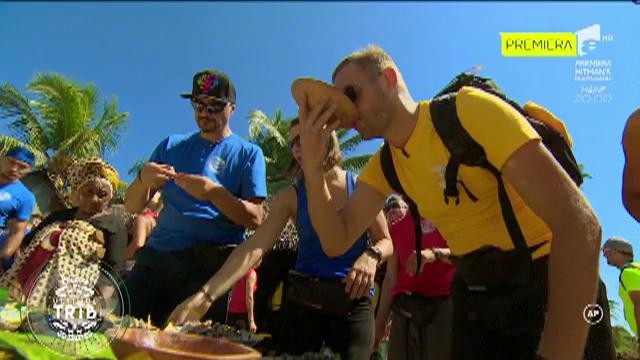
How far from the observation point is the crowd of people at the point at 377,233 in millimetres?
1450

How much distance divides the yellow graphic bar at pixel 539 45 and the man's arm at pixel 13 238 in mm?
3368

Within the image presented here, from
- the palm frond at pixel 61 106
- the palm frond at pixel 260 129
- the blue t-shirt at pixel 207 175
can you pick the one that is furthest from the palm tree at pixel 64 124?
the blue t-shirt at pixel 207 175

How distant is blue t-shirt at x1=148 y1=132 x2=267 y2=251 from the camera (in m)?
2.84

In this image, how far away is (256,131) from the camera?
57.6ft

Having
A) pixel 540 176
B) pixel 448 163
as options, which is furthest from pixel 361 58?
pixel 540 176

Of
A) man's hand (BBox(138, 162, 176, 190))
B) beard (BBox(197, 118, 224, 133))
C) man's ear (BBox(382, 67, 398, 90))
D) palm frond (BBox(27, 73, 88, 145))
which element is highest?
palm frond (BBox(27, 73, 88, 145))

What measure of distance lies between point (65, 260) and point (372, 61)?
1316 millimetres

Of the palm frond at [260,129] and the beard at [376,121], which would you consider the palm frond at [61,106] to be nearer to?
the palm frond at [260,129]

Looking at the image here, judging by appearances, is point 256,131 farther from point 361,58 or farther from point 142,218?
point 361,58

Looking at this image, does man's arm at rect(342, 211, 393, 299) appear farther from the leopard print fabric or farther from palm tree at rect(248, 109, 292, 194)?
palm tree at rect(248, 109, 292, 194)

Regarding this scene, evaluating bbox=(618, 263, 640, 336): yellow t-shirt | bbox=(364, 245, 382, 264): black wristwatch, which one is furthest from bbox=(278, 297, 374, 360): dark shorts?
bbox=(618, 263, 640, 336): yellow t-shirt

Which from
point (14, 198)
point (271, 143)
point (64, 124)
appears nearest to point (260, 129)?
point (271, 143)

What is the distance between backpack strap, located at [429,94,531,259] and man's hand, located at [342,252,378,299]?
0.78 m

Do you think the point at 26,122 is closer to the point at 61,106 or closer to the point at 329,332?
the point at 61,106
